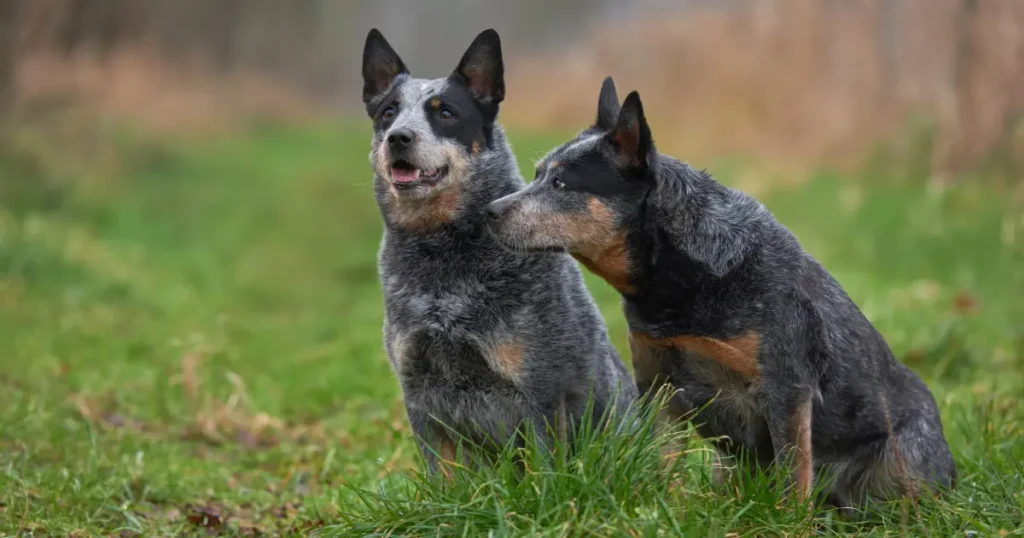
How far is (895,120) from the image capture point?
1170 centimetres

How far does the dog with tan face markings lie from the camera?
4.11m

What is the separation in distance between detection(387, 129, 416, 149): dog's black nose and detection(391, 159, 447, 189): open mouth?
83 mm

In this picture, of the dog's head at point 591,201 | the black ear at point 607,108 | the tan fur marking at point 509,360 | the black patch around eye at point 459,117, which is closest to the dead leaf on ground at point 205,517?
the tan fur marking at point 509,360

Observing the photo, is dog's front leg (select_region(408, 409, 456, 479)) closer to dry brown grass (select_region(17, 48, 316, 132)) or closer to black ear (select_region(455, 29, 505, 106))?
black ear (select_region(455, 29, 505, 106))

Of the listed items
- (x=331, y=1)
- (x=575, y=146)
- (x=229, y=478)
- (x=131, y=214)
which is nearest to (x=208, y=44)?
(x=331, y=1)

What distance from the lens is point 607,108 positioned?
4.50 meters

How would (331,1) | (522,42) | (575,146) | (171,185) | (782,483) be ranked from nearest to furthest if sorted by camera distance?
(782,483)
(575,146)
(171,185)
(522,42)
(331,1)

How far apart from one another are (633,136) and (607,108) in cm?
38

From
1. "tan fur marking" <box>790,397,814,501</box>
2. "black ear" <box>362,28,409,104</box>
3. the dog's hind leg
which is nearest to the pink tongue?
"black ear" <box>362,28,409,104</box>

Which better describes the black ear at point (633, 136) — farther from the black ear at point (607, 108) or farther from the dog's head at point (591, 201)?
the black ear at point (607, 108)

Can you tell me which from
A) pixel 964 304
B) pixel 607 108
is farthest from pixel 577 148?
pixel 964 304

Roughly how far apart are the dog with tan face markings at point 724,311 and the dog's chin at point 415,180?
0.41 meters

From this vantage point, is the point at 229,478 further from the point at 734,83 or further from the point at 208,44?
the point at 208,44

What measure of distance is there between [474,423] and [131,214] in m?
9.75
